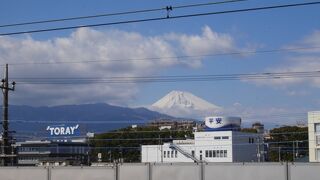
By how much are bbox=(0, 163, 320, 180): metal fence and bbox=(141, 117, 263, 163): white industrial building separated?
417 feet

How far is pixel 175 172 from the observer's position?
24984 mm

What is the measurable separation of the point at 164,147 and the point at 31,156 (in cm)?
3524

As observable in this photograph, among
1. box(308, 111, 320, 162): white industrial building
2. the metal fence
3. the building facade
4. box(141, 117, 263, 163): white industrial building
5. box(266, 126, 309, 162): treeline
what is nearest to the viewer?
the metal fence

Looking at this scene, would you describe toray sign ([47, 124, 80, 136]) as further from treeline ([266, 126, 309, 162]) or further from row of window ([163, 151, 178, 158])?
treeline ([266, 126, 309, 162])

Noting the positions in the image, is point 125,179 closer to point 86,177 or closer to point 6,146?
point 86,177

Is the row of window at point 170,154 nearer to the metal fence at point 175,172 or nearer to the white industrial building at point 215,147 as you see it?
the white industrial building at point 215,147

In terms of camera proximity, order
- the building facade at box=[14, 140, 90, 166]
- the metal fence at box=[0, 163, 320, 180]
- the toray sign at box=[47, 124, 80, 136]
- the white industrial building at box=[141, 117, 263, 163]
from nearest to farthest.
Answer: the metal fence at box=[0, 163, 320, 180]
the toray sign at box=[47, 124, 80, 136]
the building facade at box=[14, 140, 90, 166]
the white industrial building at box=[141, 117, 263, 163]

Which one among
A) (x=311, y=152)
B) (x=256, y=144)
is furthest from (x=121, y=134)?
(x=311, y=152)

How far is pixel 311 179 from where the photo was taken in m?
22.4

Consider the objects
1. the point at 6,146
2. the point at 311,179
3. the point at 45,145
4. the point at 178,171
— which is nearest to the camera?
the point at 311,179

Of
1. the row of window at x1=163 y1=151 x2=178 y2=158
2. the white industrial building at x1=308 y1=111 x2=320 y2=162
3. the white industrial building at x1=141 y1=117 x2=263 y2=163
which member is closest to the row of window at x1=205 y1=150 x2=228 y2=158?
the white industrial building at x1=141 y1=117 x2=263 y2=163

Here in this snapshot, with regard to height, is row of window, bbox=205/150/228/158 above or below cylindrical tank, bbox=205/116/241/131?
below

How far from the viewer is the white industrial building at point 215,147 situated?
510 feet

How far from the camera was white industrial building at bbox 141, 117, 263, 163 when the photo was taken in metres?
156
